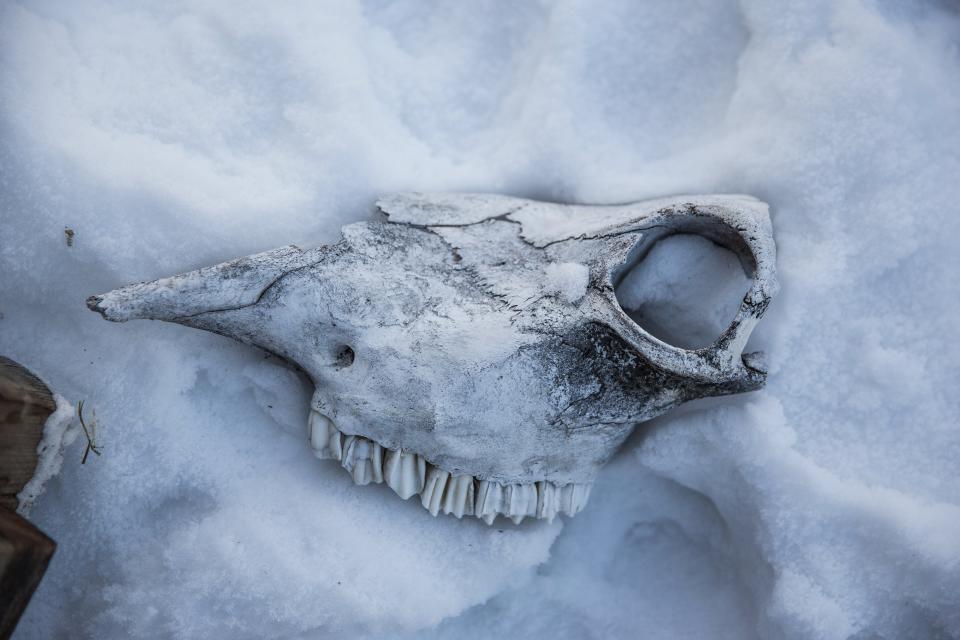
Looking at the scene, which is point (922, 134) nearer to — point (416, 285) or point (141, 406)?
point (416, 285)

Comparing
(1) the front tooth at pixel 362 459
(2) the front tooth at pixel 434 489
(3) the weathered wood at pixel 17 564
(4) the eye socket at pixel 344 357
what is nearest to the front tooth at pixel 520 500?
(2) the front tooth at pixel 434 489

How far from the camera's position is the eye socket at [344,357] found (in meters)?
1.05

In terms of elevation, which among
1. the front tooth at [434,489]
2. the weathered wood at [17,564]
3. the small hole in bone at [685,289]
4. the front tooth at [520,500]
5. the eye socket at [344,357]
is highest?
the small hole in bone at [685,289]

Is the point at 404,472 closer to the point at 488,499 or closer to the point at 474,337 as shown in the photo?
the point at 488,499

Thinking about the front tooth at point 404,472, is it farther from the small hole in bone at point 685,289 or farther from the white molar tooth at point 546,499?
the small hole in bone at point 685,289

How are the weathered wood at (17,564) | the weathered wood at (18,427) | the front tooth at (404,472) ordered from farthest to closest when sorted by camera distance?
the front tooth at (404,472) < the weathered wood at (18,427) < the weathered wood at (17,564)

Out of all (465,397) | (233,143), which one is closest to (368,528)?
(465,397)

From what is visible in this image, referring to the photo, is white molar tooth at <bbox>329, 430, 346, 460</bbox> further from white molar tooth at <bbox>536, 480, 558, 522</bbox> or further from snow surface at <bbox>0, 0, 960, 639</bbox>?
white molar tooth at <bbox>536, 480, 558, 522</bbox>

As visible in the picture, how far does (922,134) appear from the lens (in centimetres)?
115

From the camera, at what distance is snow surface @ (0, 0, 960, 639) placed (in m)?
1.11

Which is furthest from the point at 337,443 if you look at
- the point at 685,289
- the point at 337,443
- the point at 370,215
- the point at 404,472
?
Result: the point at 685,289

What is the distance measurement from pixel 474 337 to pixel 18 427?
2.12 ft

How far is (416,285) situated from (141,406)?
492mm

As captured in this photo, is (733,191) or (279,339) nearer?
(279,339)
